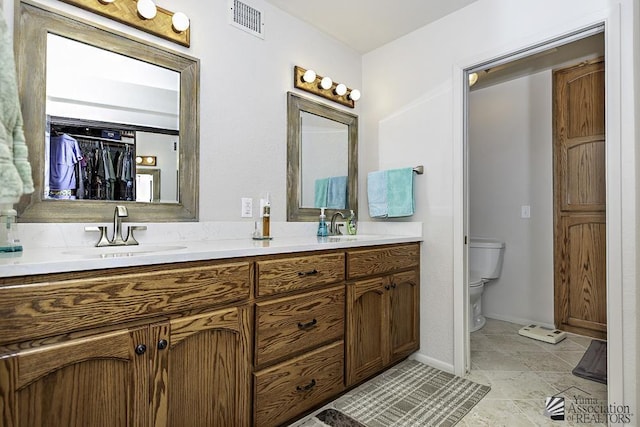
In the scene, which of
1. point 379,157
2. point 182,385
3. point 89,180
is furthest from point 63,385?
point 379,157

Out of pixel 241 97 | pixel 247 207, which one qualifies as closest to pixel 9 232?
pixel 247 207

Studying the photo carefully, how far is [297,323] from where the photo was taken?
1.59 m

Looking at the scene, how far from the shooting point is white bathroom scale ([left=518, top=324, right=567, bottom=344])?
106 inches

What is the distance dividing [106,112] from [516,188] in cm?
323

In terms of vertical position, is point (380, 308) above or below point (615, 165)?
below

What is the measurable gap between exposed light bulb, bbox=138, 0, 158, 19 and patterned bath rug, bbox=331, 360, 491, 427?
2101 millimetres

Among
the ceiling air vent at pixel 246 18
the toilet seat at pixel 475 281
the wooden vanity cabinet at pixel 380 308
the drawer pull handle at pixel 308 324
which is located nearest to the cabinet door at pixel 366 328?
the wooden vanity cabinet at pixel 380 308

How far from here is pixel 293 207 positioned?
2.27 m

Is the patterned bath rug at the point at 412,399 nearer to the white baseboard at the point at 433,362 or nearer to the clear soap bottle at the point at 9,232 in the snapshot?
the white baseboard at the point at 433,362

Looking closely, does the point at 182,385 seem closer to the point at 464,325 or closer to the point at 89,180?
the point at 89,180

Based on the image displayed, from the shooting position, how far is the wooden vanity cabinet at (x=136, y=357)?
0.94 m

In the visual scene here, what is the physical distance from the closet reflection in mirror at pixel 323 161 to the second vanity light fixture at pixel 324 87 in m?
0.17

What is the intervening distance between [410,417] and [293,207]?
1.34 metres

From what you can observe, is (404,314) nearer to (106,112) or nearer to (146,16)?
(106,112)
